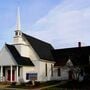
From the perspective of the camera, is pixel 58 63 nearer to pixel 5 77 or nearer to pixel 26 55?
pixel 26 55

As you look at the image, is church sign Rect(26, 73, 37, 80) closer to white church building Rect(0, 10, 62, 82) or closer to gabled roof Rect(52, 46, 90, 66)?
white church building Rect(0, 10, 62, 82)

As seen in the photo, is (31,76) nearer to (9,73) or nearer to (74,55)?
(9,73)

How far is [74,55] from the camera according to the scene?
64.6 metres

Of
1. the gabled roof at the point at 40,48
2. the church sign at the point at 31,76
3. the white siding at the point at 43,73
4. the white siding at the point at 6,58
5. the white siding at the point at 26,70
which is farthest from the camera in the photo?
the gabled roof at the point at 40,48

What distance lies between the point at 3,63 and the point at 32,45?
294 inches

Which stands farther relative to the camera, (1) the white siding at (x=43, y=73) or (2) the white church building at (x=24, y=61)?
(1) the white siding at (x=43, y=73)

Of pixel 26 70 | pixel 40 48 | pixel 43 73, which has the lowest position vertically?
pixel 43 73

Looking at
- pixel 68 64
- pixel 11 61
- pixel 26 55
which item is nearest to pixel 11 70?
pixel 11 61

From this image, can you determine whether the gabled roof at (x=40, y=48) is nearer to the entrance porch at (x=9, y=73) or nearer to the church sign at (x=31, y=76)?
the church sign at (x=31, y=76)

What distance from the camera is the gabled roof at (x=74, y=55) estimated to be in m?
61.3

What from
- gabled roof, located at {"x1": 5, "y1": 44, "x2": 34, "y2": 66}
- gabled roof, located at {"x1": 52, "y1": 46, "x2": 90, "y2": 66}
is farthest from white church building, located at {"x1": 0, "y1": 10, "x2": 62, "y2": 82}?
gabled roof, located at {"x1": 52, "y1": 46, "x2": 90, "y2": 66}

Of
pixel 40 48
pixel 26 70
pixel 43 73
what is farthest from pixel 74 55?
pixel 26 70

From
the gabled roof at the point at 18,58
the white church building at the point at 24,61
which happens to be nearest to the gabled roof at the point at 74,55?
the white church building at the point at 24,61

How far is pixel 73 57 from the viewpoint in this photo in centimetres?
6341
